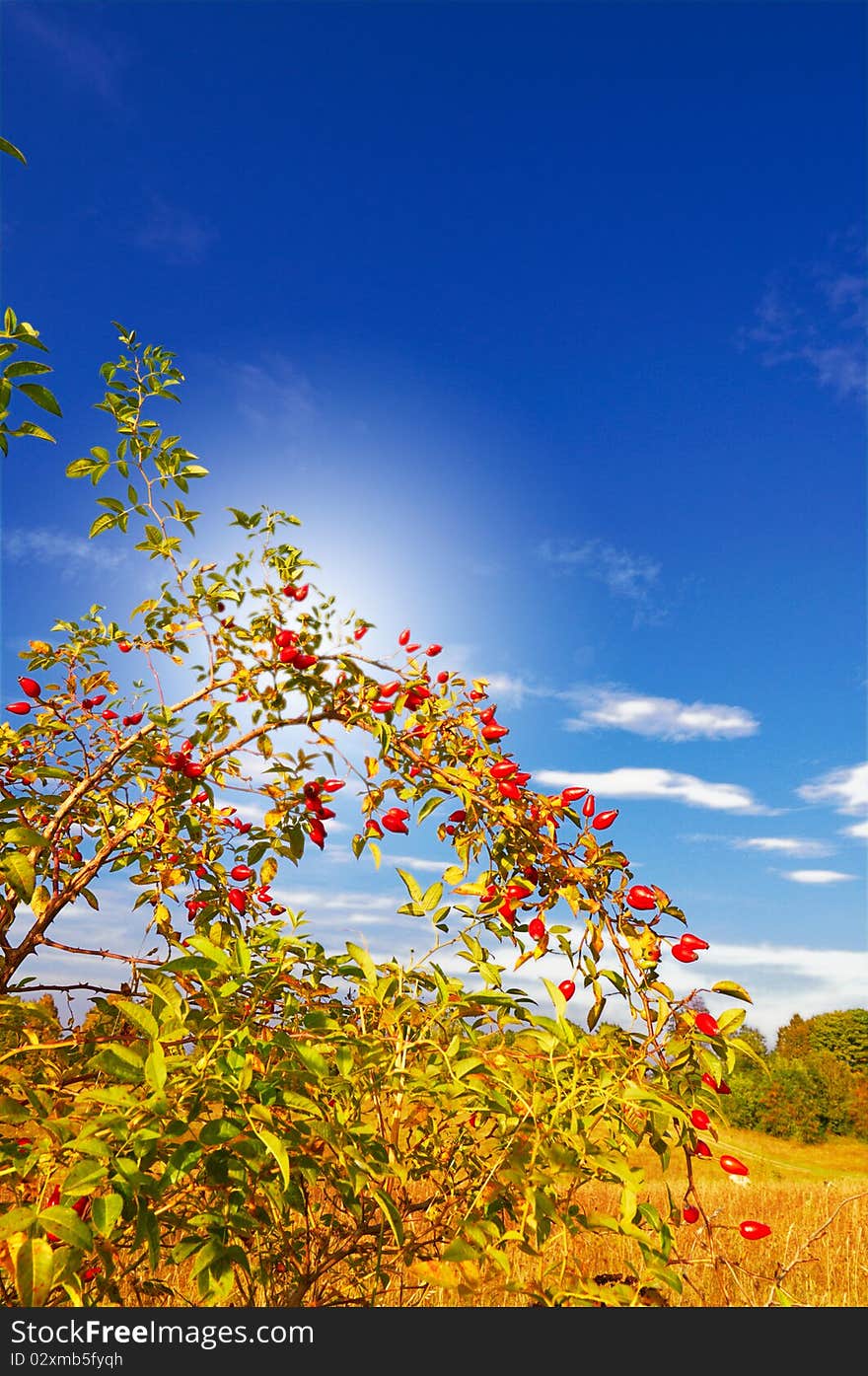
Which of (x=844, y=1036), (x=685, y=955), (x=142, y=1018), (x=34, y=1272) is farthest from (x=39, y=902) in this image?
(x=844, y=1036)

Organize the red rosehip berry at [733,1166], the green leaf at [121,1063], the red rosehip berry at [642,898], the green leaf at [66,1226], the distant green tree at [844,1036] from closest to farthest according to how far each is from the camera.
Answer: the green leaf at [66,1226] → the green leaf at [121,1063] → the red rosehip berry at [733,1166] → the red rosehip berry at [642,898] → the distant green tree at [844,1036]

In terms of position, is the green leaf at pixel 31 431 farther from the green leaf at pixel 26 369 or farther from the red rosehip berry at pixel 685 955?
the red rosehip berry at pixel 685 955

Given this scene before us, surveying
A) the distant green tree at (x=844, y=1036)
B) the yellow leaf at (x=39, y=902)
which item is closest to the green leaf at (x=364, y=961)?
the yellow leaf at (x=39, y=902)

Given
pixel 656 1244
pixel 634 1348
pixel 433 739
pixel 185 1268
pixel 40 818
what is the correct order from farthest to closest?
pixel 185 1268 → pixel 40 818 → pixel 433 739 → pixel 656 1244 → pixel 634 1348

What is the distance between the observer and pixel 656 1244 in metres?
2.04

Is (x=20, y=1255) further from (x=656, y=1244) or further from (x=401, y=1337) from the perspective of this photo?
(x=656, y=1244)

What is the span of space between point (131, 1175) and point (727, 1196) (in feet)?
33.7

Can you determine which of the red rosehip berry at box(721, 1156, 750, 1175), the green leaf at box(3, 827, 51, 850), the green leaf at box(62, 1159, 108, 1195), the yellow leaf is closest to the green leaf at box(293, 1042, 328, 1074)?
the green leaf at box(62, 1159, 108, 1195)

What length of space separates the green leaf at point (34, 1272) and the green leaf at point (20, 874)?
795 millimetres

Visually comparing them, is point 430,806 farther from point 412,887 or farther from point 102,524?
point 102,524

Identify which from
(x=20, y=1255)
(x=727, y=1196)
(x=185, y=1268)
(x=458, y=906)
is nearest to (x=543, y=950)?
(x=458, y=906)

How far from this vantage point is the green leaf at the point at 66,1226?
1.59 metres

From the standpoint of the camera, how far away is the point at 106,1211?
5.32ft

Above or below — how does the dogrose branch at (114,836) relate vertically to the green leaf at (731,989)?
above
